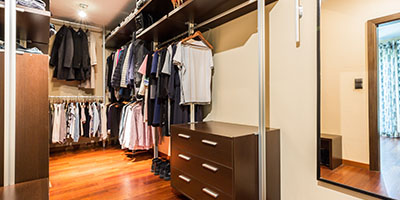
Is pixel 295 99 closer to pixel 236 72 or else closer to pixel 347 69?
pixel 347 69

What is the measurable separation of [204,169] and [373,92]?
1261 mm

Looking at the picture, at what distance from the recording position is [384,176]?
122 cm

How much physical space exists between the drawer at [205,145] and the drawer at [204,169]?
0.04 metres

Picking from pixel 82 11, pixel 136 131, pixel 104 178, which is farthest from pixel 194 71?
pixel 82 11

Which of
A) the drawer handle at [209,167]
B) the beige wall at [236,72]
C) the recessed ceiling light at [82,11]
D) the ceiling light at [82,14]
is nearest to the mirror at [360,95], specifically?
the beige wall at [236,72]

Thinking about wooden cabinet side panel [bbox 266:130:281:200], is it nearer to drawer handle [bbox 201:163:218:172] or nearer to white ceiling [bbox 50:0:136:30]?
drawer handle [bbox 201:163:218:172]

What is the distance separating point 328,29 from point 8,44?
6.20 ft

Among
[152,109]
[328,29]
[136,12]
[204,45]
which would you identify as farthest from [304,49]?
[136,12]

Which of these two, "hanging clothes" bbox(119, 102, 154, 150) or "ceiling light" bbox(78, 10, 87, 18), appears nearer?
"hanging clothes" bbox(119, 102, 154, 150)

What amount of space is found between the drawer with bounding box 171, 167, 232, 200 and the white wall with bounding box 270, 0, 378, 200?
0.61m

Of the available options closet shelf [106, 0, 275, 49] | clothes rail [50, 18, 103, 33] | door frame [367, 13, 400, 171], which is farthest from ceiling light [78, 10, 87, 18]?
door frame [367, 13, 400, 171]

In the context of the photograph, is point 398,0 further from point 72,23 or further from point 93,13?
point 72,23

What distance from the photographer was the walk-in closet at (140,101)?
126 centimetres

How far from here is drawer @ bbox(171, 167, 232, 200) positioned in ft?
5.12
